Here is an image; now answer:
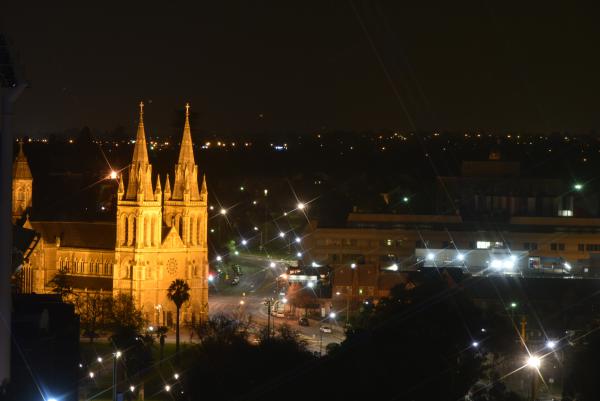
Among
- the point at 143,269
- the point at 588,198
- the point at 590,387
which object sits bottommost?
the point at 590,387

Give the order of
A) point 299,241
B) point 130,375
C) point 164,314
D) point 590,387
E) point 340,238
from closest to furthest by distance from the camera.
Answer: point 590,387 → point 130,375 → point 164,314 → point 340,238 → point 299,241

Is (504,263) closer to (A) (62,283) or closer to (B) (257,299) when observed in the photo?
(B) (257,299)

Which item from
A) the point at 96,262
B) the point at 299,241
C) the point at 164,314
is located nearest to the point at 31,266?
the point at 96,262

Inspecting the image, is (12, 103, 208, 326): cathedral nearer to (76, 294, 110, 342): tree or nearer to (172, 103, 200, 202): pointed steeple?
(172, 103, 200, 202): pointed steeple

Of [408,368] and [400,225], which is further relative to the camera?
[400,225]

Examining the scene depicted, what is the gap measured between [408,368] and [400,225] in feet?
177

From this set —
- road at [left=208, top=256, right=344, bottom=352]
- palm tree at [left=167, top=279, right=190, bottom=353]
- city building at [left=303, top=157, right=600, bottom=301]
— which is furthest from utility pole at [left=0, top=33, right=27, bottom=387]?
city building at [left=303, top=157, right=600, bottom=301]

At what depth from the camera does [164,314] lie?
71812 millimetres

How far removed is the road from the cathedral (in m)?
2.09

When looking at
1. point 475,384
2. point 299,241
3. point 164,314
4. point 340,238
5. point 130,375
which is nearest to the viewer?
point 475,384

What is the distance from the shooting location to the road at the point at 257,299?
61406 mm

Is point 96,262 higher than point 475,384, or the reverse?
point 96,262

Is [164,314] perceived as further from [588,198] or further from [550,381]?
[588,198]

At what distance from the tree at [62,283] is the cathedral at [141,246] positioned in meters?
0.28
